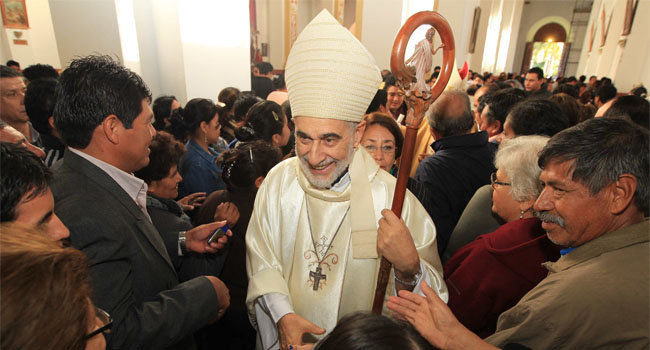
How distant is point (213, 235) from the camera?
187cm

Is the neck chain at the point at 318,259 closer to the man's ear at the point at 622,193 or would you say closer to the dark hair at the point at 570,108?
the man's ear at the point at 622,193

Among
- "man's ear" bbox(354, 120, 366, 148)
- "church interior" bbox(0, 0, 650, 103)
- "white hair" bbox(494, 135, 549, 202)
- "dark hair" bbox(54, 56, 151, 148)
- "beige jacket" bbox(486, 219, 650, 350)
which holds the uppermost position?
"church interior" bbox(0, 0, 650, 103)

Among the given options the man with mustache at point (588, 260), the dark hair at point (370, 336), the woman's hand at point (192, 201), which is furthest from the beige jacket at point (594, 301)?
the woman's hand at point (192, 201)

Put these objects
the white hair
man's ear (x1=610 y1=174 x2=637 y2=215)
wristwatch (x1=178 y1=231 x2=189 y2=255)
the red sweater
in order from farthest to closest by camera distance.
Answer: wristwatch (x1=178 y1=231 x2=189 y2=255), the white hair, the red sweater, man's ear (x1=610 y1=174 x2=637 y2=215)

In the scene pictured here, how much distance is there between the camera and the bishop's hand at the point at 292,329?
4.51 ft

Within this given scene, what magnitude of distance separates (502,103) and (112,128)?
344cm

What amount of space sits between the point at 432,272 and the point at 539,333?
0.43m

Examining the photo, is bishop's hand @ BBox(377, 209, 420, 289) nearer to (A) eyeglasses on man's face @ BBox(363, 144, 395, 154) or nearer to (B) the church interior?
(A) eyeglasses on man's face @ BBox(363, 144, 395, 154)

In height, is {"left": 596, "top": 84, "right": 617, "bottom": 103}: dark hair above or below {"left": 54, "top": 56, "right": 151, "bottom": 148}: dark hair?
below

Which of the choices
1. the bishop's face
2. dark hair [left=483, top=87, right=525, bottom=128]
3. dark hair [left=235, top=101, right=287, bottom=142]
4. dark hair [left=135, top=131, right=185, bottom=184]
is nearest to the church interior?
dark hair [left=235, top=101, right=287, bottom=142]

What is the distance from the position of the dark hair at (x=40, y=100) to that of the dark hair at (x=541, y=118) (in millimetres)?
3624

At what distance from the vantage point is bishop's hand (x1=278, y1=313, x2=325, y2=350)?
4.51ft

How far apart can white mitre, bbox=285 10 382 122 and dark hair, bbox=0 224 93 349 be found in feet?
3.48

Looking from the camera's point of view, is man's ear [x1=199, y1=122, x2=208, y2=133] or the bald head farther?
man's ear [x1=199, y1=122, x2=208, y2=133]
